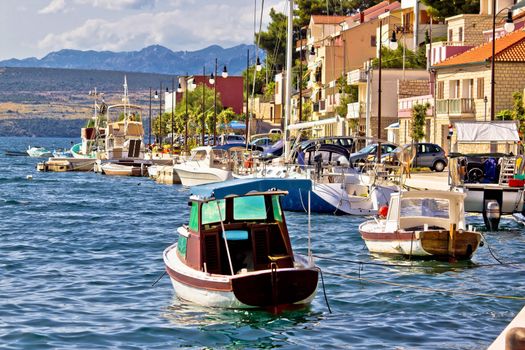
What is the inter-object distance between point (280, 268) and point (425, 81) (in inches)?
2580

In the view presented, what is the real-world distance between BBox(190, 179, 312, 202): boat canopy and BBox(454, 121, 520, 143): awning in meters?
22.0

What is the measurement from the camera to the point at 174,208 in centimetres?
5478

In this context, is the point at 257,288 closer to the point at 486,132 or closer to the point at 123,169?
the point at 486,132

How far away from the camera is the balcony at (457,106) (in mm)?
68475

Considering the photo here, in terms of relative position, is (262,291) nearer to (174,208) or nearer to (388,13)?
(174,208)

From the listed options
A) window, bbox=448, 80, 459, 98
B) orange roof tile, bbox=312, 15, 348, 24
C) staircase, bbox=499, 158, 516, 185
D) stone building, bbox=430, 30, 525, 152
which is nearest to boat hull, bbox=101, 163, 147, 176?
stone building, bbox=430, 30, 525, 152

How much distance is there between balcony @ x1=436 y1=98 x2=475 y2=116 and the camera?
68475mm

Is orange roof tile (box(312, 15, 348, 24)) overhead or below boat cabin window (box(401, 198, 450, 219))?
overhead

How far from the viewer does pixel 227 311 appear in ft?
72.7

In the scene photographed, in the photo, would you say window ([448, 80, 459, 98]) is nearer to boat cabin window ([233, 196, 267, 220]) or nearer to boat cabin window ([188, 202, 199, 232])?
boat cabin window ([233, 196, 267, 220])

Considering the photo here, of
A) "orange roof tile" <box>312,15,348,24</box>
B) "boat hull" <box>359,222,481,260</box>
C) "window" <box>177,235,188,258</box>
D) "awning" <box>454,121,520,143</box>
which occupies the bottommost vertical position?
"boat hull" <box>359,222,481,260</box>

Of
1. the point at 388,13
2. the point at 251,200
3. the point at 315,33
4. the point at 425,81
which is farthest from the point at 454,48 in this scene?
the point at 251,200

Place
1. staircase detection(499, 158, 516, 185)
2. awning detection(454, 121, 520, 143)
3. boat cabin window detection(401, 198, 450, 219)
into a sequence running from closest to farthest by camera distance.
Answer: boat cabin window detection(401, 198, 450, 219) → staircase detection(499, 158, 516, 185) → awning detection(454, 121, 520, 143)

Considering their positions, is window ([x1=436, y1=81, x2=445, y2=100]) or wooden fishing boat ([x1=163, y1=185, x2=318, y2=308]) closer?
wooden fishing boat ([x1=163, y1=185, x2=318, y2=308])
